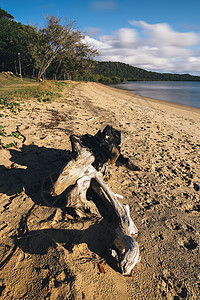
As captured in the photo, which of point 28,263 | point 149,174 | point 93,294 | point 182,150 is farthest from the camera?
point 182,150

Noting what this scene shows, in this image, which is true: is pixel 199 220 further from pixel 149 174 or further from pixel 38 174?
pixel 38 174

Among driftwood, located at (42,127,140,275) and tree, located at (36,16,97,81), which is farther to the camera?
tree, located at (36,16,97,81)

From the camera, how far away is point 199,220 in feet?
12.1

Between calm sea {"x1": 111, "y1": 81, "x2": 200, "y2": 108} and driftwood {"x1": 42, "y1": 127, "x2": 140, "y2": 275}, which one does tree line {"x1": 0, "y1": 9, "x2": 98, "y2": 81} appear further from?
driftwood {"x1": 42, "y1": 127, "x2": 140, "y2": 275}

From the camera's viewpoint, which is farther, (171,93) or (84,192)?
(171,93)

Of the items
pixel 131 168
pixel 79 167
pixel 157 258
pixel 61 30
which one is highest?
pixel 61 30

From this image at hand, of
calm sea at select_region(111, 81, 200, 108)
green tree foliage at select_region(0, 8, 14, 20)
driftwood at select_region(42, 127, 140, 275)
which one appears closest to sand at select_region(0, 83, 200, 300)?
driftwood at select_region(42, 127, 140, 275)

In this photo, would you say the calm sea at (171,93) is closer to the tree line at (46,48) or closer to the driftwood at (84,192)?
the tree line at (46,48)

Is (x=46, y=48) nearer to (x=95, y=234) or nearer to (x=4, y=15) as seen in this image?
(x=95, y=234)

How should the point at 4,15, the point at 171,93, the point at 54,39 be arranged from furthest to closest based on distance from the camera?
the point at 4,15 → the point at 171,93 → the point at 54,39

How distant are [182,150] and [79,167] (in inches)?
209

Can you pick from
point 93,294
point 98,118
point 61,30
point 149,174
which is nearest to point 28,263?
point 93,294

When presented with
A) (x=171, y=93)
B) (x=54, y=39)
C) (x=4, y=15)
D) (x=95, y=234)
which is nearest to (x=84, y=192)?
(x=95, y=234)

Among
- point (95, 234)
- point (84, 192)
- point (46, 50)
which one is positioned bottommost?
point (95, 234)
